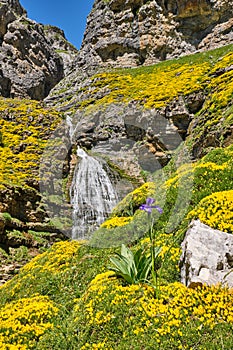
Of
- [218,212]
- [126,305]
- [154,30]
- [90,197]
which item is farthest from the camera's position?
[154,30]

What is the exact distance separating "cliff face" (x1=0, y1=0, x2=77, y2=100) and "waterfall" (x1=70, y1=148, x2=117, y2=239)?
35.8 metres

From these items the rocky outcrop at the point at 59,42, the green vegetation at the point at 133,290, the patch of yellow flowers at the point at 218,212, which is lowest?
the green vegetation at the point at 133,290

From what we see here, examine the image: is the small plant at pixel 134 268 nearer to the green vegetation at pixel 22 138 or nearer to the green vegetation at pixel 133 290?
the green vegetation at pixel 133 290

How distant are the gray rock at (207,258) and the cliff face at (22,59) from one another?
53.4m

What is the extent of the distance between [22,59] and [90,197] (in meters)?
46.4

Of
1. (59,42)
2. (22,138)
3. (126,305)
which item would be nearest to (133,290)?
(126,305)

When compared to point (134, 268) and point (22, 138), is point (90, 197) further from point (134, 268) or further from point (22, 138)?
point (134, 268)

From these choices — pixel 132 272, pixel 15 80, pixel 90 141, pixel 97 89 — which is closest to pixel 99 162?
pixel 90 141

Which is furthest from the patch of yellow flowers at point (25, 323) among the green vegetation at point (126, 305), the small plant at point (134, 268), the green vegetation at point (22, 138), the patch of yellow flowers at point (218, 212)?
the green vegetation at point (22, 138)

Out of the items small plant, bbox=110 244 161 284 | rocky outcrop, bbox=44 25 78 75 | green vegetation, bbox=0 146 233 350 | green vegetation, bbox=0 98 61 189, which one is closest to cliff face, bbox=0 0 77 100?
rocky outcrop, bbox=44 25 78 75

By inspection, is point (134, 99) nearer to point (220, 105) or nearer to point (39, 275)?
point (220, 105)

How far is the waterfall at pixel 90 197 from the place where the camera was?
19.7 meters

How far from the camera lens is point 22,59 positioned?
5653 cm

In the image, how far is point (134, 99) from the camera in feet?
92.6
